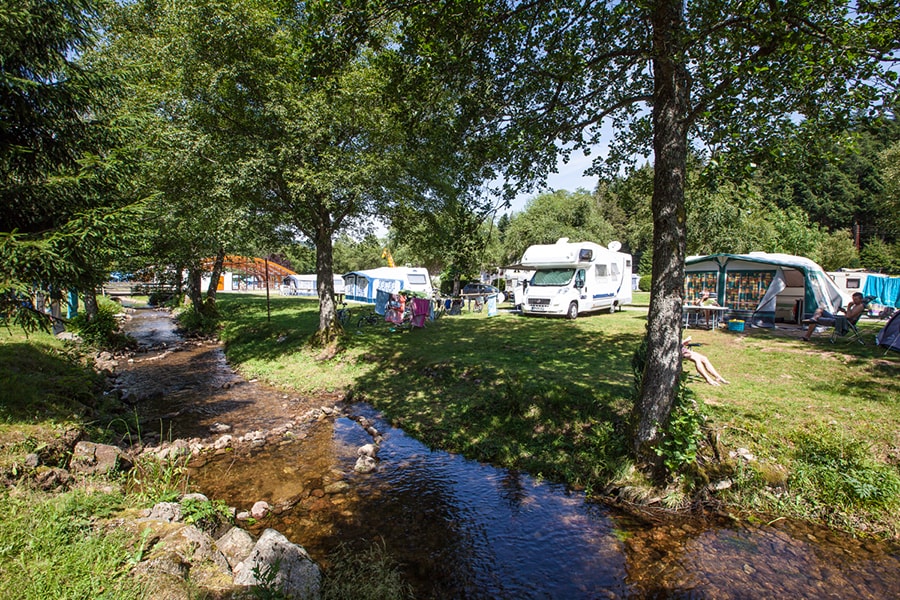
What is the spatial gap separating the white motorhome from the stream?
12456 millimetres

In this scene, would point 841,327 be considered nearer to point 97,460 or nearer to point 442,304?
point 442,304

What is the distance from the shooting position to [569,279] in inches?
723

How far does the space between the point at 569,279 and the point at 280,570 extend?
54.1ft

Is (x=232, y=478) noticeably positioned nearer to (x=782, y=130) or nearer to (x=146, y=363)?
(x=782, y=130)

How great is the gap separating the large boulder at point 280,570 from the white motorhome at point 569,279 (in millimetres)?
15541

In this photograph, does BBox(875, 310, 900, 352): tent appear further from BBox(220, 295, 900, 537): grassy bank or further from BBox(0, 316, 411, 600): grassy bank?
BBox(0, 316, 411, 600): grassy bank

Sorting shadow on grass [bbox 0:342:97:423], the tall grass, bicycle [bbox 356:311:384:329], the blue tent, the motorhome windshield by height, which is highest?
the motorhome windshield

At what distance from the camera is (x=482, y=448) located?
6758mm

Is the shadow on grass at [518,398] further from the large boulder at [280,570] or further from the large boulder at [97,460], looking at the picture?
the large boulder at [97,460]

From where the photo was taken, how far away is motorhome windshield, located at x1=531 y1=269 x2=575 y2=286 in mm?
18562

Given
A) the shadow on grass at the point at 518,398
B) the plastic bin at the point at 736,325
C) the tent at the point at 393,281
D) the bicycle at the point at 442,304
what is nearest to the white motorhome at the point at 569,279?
the bicycle at the point at 442,304

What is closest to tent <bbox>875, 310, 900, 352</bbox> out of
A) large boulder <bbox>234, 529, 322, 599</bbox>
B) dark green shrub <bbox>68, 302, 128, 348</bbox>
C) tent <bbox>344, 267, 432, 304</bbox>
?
large boulder <bbox>234, 529, 322, 599</bbox>

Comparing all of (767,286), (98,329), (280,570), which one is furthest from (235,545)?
(767,286)

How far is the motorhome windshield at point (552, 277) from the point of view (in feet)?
60.9
